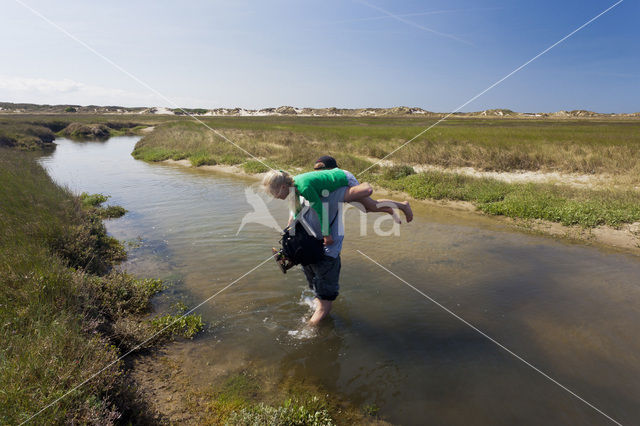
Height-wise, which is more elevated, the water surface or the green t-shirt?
the green t-shirt

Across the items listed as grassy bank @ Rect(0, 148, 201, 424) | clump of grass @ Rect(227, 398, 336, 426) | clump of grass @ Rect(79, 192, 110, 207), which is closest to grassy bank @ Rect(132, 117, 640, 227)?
clump of grass @ Rect(79, 192, 110, 207)

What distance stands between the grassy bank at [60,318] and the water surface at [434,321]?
2.64 feet

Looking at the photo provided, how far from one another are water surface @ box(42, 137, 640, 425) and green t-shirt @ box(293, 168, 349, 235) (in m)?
1.88

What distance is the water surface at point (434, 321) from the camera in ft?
12.0

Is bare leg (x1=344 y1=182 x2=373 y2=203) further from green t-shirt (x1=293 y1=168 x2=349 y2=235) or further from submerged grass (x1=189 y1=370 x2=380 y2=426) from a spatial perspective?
submerged grass (x1=189 y1=370 x2=380 y2=426)

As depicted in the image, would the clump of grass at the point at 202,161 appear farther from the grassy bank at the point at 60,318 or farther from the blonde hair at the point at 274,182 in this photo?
the blonde hair at the point at 274,182

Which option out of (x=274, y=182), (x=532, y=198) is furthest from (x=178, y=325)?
(x=532, y=198)

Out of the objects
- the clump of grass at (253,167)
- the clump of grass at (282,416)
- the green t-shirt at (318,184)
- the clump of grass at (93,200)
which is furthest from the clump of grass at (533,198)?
the clump of grass at (93,200)

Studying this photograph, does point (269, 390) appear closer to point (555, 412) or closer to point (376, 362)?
point (376, 362)

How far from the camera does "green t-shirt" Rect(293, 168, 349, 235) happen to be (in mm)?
3810

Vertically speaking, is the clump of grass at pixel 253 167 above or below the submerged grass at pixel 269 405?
above

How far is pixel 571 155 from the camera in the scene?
1512 cm

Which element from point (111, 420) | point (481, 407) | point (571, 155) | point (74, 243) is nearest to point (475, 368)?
point (481, 407)

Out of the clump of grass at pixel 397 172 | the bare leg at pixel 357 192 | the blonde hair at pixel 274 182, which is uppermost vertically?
the blonde hair at pixel 274 182
